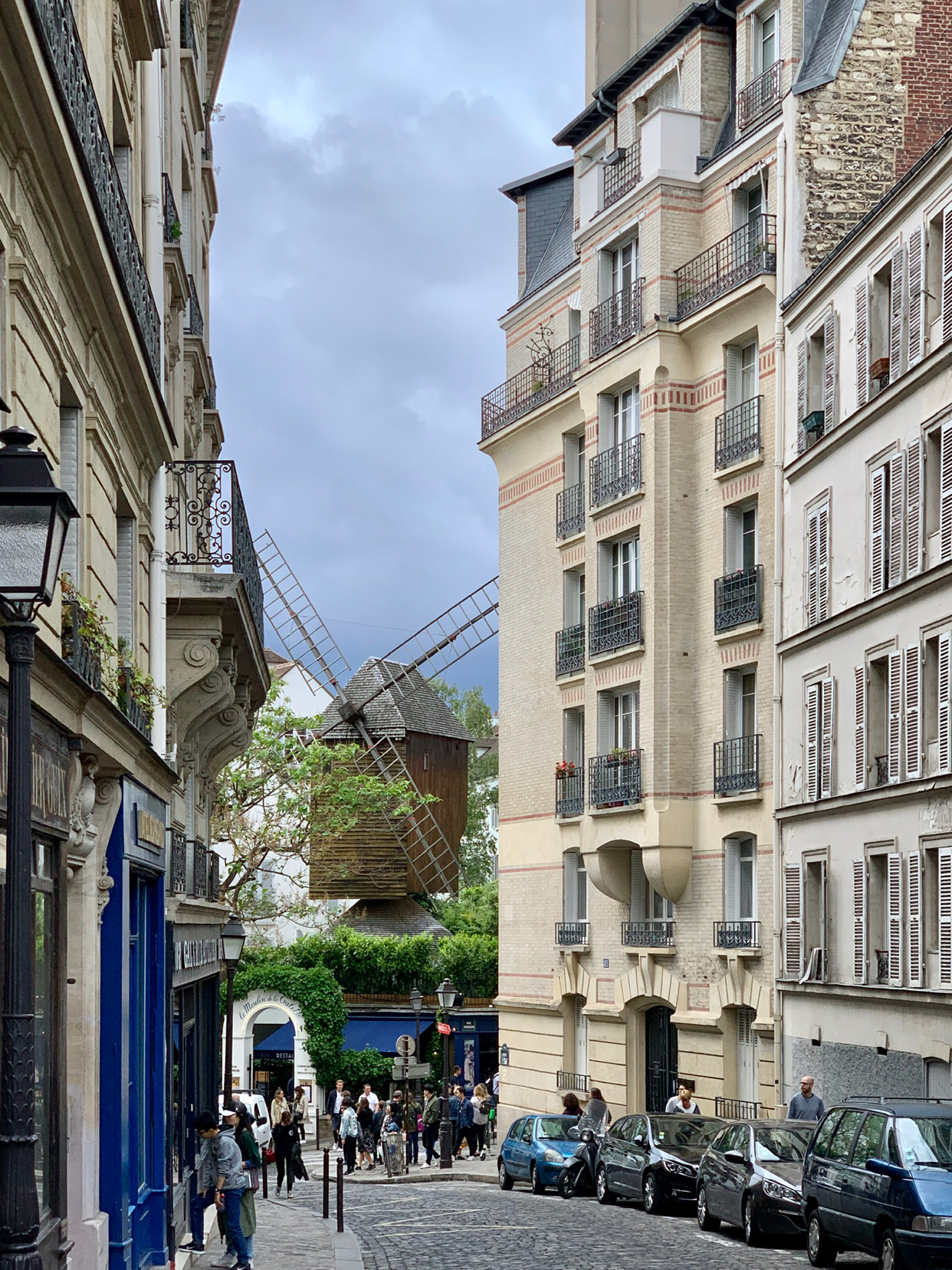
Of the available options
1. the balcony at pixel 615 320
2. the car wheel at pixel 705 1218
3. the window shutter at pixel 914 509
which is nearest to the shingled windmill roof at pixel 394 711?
the balcony at pixel 615 320

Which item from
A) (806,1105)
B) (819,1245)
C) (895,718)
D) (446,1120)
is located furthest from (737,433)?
(819,1245)

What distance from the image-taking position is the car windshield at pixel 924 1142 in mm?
16844

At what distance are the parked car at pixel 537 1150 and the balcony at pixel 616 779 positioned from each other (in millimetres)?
6862

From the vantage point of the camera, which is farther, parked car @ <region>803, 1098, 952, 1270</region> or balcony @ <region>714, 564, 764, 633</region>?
balcony @ <region>714, 564, 764, 633</region>

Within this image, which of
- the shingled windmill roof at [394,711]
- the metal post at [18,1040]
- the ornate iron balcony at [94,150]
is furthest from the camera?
the shingled windmill roof at [394,711]

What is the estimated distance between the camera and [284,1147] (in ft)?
117

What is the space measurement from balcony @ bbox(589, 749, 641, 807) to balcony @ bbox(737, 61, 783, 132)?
12.4m

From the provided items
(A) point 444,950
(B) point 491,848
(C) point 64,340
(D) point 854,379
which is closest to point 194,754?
(D) point 854,379

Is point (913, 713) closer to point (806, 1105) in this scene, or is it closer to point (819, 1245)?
point (806, 1105)

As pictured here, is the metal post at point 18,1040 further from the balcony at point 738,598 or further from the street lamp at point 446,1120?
the street lamp at point 446,1120

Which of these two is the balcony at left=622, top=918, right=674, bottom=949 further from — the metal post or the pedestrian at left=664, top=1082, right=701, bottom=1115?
the metal post

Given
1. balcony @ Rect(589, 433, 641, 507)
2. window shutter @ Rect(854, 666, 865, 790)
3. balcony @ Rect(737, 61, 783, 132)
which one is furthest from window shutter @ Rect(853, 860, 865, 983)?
balcony @ Rect(737, 61, 783, 132)

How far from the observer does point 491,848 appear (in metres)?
88.4

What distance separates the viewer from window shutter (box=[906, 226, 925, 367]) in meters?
26.6
